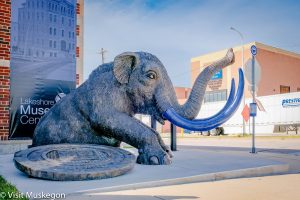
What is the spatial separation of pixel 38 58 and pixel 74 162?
592 centimetres

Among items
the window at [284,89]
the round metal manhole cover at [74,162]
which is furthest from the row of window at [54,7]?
the window at [284,89]

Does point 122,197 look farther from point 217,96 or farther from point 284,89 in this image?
point 284,89

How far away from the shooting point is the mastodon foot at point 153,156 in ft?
19.8

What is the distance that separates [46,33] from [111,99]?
5134 millimetres

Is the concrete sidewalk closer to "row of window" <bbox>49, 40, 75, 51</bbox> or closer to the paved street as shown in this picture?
the paved street

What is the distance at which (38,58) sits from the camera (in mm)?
10430

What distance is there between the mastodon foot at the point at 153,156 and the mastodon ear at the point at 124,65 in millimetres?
1342

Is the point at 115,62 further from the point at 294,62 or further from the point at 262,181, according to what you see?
the point at 294,62

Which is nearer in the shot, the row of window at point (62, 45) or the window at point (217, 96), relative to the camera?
the row of window at point (62, 45)

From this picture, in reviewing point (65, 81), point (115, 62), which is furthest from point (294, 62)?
point (115, 62)

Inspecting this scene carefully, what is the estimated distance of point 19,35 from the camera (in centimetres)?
997

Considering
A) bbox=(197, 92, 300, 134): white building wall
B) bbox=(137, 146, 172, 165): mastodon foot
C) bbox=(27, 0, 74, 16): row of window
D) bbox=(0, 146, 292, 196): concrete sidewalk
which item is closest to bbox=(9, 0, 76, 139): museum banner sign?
bbox=(27, 0, 74, 16): row of window

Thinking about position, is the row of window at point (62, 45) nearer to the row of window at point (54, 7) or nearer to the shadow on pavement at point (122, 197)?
the row of window at point (54, 7)

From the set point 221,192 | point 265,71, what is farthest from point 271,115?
point 221,192
